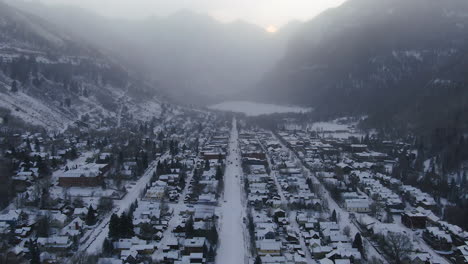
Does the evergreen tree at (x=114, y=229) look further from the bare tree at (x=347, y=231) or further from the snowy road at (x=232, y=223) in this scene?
the bare tree at (x=347, y=231)

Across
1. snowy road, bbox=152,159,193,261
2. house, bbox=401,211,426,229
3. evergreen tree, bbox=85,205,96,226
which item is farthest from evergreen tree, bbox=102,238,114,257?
house, bbox=401,211,426,229

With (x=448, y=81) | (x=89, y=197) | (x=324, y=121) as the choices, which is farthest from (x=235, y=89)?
(x=89, y=197)

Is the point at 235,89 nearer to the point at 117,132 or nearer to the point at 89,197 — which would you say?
the point at 117,132

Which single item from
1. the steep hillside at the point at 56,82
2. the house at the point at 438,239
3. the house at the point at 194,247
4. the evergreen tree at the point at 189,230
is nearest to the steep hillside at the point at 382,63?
the house at the point at 438,239

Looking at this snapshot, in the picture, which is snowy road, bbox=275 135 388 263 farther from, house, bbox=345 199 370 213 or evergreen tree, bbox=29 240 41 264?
evergreen tree, bbox=29 240 41 264

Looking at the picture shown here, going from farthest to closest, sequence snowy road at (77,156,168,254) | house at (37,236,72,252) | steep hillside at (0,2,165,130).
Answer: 1. steep hillside at (0,2,165,130)
2. snowy road at (77,156,168,254)
3. house at (37,236,72,252)

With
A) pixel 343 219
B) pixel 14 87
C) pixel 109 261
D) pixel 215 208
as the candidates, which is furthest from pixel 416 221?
pixel 14 87
